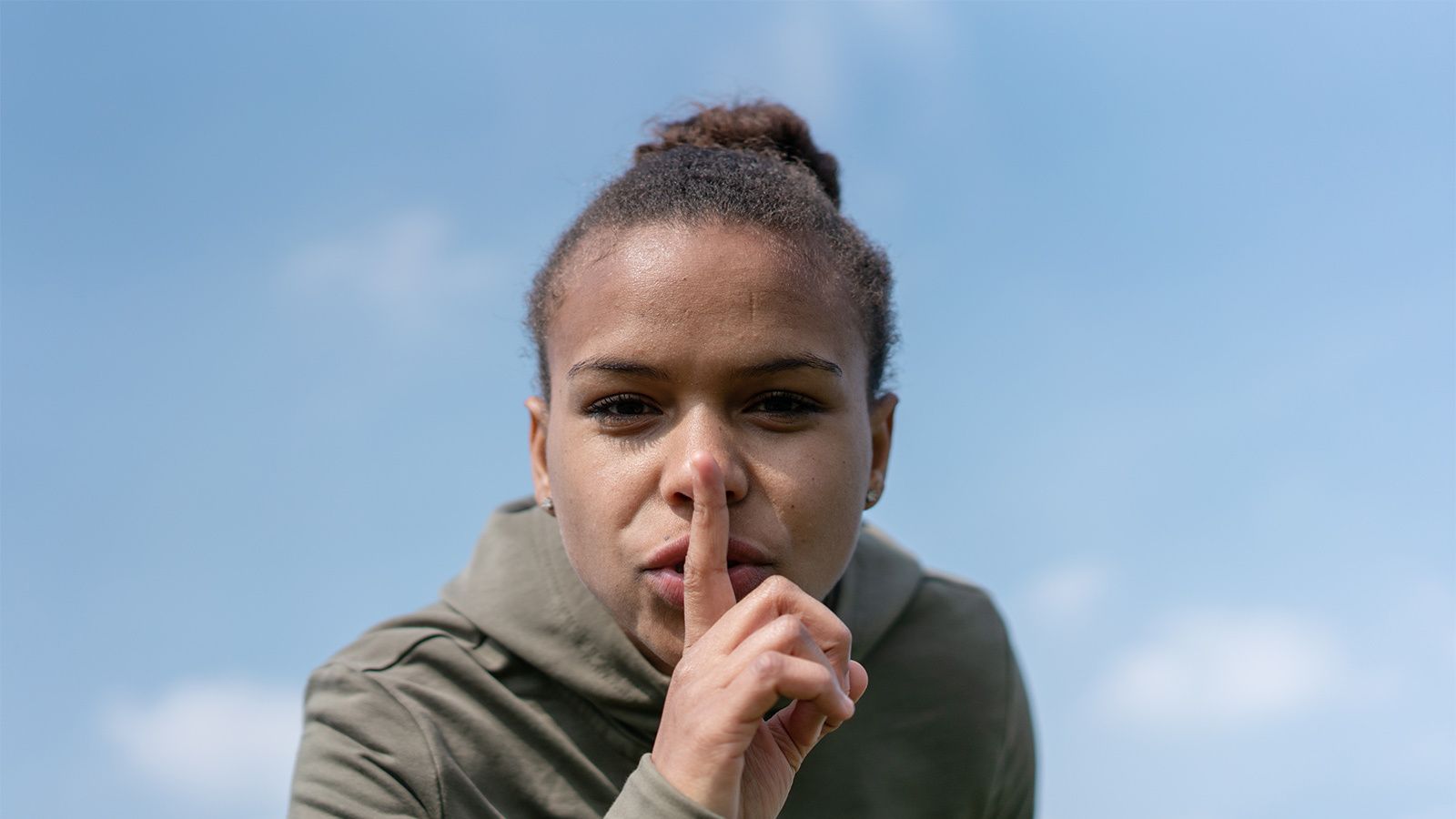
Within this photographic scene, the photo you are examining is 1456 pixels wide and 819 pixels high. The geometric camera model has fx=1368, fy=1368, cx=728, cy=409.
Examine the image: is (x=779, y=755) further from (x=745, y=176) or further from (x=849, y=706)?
(x=745, y=176)

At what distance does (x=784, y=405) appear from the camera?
2791 millimetres

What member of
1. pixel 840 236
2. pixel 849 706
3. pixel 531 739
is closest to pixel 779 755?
pixel 849 706

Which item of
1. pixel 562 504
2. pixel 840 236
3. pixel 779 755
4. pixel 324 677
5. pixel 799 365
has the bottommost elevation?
pixel 779 755

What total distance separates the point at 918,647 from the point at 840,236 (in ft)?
4.21

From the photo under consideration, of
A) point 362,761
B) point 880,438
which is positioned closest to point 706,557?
point 880,438

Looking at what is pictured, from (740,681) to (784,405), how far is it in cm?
72

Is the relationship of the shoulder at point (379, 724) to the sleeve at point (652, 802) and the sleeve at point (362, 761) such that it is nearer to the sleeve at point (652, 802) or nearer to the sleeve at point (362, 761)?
the sleeve at point (362, 761)

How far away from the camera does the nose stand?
2.62 meters

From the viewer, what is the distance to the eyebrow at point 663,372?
271 cm

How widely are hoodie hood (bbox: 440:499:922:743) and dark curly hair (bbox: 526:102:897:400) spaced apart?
48 cm

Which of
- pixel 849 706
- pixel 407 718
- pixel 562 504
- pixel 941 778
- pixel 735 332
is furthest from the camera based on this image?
pixel 941 778

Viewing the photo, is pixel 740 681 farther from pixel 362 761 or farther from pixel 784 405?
pixel 362 761

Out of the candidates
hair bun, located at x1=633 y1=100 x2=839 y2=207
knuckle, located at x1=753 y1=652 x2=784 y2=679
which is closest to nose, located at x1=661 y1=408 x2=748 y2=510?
knuckle, located at x1=753 y1=652 x2=784 y2=679

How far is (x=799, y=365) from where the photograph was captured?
277 centimetres
